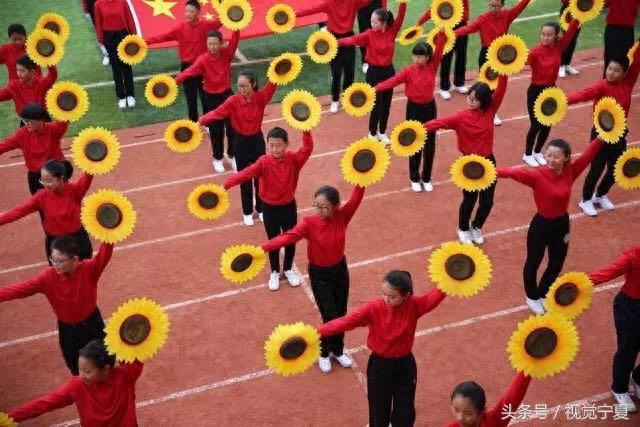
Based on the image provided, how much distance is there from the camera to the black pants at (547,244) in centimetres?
711

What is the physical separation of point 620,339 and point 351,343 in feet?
8.71

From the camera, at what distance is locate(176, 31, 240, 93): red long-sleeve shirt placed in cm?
1009

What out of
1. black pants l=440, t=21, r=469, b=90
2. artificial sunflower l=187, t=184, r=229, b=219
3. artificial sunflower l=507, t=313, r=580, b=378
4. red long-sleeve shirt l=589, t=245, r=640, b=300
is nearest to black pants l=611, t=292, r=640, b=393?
red long-sleeve shirt l=589, t=245, r=640, b=300

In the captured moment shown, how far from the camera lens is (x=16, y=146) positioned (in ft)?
26.3

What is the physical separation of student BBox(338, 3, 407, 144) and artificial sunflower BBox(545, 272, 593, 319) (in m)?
6.00

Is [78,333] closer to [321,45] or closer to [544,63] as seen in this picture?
[321,45]

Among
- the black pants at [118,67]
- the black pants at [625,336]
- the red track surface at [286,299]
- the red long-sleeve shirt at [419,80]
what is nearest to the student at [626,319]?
the black pants at [625,336]

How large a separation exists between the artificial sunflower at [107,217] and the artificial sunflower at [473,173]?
9.80ft

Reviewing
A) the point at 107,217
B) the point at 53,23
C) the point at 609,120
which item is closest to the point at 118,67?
the point at 53,23

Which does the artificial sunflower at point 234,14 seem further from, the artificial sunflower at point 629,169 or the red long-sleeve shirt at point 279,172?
the artificial sunflower at point 629,169

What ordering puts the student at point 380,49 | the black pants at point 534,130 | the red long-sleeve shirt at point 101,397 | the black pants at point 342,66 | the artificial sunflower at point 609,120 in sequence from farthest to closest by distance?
1. the black pants at point 342,66
2. the student at point 380,49
3. the black pants at point 534,130
4. the artificial sunflower at point 609,120
5. the red long-sleeve shirt at point 101,397

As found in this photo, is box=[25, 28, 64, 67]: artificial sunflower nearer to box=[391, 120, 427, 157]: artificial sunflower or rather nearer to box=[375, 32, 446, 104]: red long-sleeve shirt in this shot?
box=[375, 32, 446, 104]: red long-sleeve shirt

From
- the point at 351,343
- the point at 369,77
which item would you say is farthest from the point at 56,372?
the point at 369,77

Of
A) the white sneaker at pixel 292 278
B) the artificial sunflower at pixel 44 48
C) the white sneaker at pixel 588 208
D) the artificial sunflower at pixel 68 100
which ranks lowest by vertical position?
the white sneaker at pixel 588 208
